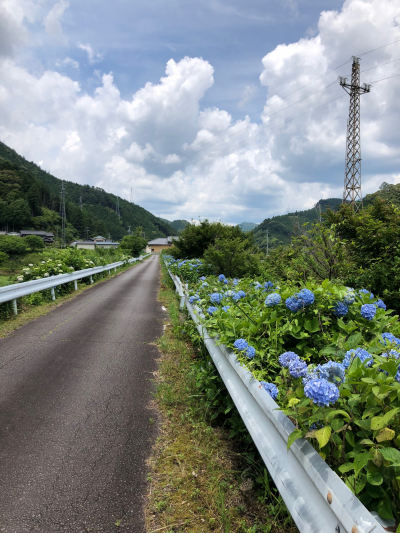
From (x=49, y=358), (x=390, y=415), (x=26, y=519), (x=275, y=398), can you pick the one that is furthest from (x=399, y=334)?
(x=49, y=358)

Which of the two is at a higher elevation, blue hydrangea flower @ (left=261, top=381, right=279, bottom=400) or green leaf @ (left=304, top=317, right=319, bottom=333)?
green leaf @ (left=304, top=317, right=319, bottom=333)

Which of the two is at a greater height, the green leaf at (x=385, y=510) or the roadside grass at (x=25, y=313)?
the green leaf at (x=385, y=510)

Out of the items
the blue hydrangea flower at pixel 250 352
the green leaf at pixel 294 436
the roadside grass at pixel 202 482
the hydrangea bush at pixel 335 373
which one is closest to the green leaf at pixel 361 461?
the hydrangea bush at pixel 335 373

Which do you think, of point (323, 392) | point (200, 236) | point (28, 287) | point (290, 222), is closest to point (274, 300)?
point (323, 392)

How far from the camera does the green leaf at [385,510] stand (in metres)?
1.05

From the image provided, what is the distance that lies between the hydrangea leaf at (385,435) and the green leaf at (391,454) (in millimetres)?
37

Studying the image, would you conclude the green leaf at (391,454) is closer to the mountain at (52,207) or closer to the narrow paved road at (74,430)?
the narrow paved road at (74,430)

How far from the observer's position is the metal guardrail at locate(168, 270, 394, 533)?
1006 mm

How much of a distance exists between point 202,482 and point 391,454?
148 cm

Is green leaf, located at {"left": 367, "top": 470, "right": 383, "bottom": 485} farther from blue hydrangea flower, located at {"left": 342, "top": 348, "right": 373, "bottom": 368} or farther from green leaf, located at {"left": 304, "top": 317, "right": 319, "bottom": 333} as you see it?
green leaf, located at {"left": 304, "top": 317, "right": 319, "bottom": 333}

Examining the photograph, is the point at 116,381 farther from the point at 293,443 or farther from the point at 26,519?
the point at 293,443

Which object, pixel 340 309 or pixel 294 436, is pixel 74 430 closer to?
pixel 294 436

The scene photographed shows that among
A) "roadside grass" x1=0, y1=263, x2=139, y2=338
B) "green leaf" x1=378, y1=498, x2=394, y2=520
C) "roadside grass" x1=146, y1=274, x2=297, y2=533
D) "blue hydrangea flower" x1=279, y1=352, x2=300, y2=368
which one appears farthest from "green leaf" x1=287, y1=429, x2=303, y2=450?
"roadside grass" x1=0, y1=263, x2=139, y2=338

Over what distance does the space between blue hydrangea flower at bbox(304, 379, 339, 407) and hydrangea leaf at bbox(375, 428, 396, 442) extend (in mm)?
189
